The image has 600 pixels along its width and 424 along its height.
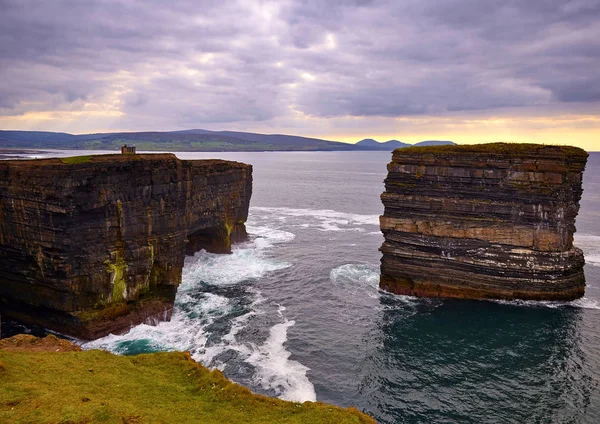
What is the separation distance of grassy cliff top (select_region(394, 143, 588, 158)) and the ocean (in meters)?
16.4

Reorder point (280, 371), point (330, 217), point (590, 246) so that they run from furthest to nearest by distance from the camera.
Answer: point (330, 217) < point (590, 246) < point (280, 371)

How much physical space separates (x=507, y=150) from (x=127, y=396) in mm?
44597

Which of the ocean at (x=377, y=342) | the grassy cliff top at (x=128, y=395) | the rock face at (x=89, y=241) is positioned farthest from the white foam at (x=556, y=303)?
the rock face at (x=89, y=241)

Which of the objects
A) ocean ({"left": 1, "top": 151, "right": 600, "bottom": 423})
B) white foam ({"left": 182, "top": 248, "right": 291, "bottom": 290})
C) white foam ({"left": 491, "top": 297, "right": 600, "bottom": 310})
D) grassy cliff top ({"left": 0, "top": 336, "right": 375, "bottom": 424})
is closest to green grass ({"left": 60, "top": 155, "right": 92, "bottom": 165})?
ocean ({"left": 1, "top": 151, "right": 600, "bottom": 423})

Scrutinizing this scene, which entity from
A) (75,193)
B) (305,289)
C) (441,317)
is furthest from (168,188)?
(441,317)

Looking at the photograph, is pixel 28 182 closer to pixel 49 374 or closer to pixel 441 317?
pixel 49 374

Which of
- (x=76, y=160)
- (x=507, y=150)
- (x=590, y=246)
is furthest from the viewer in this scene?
(x=590, y=246)

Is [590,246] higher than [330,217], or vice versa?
[590,246]

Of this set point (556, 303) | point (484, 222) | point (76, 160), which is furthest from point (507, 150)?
point (76, 160)

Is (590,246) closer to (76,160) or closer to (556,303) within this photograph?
(556,303)

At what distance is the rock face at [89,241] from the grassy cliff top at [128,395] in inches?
560

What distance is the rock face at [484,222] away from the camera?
151 ft

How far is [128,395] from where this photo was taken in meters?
19.1

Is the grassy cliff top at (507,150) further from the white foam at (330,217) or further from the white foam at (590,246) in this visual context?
the white foam at (330,217)
